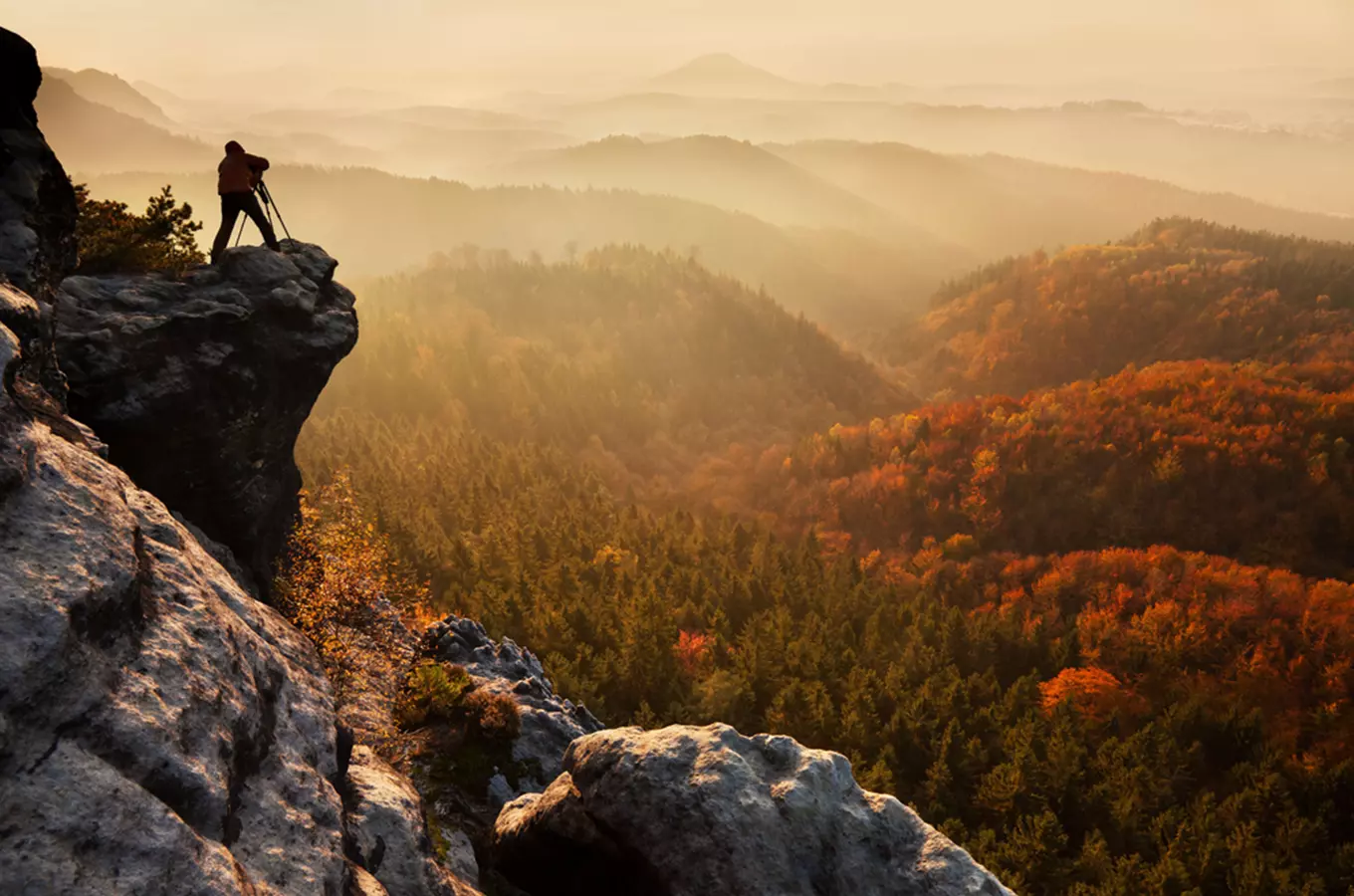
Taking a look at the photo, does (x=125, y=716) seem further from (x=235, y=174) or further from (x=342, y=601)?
(x=342, y=601)

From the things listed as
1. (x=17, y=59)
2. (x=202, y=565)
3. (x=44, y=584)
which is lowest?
(x=202, y=565)

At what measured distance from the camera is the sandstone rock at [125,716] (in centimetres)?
877

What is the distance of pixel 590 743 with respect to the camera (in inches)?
797

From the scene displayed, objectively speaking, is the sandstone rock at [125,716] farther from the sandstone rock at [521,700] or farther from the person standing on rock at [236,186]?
the sandstone rock at [521,700]

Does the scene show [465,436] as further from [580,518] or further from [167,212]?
[167,212]

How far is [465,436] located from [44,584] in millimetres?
124200

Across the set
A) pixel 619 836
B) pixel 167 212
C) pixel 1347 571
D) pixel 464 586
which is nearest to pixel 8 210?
pixel 167 212

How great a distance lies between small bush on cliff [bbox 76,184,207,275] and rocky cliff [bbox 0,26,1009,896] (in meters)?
1.05

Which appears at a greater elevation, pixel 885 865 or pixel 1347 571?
pixel 885 865

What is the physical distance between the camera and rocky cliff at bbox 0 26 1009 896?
31.1 feet

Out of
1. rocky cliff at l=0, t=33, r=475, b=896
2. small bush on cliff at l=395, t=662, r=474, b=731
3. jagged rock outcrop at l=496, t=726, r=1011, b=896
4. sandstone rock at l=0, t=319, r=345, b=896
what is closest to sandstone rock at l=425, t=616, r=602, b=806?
small bush on cliff at l=395, t=662, r=474, b=731

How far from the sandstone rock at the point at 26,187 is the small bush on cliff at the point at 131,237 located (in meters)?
4.80

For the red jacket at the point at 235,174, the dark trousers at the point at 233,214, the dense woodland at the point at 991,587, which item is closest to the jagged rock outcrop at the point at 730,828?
the dark trousers at the point at 233,214

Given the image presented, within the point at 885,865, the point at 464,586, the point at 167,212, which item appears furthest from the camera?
the point at 464,586
